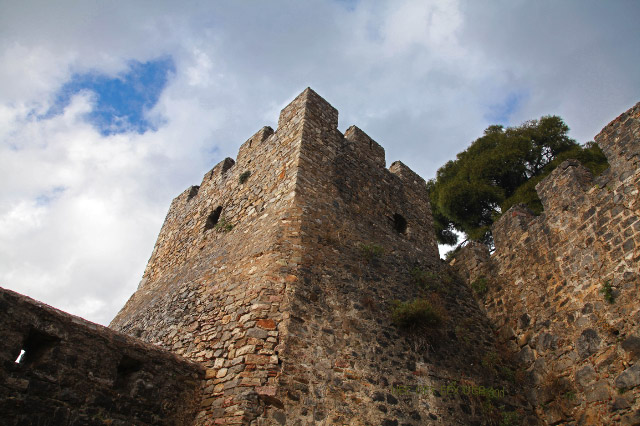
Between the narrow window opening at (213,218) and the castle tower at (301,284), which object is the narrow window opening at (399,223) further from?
the narrow window opening at (213,218)

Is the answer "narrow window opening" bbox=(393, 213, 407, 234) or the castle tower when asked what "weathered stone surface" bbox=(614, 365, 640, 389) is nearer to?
the castle tower

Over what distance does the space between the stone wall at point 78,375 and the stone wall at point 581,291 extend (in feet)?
17.8

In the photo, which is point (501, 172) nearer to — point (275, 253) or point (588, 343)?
point (588, 343)

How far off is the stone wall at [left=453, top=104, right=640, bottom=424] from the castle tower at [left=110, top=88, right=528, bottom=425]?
3.21 ft

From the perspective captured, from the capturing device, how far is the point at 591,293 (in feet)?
21.6

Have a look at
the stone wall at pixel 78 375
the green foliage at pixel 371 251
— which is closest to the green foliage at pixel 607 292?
the green foliage at pixel 371 251

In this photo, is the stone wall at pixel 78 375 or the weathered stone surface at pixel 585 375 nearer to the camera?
the stone wall at pixel 78 375

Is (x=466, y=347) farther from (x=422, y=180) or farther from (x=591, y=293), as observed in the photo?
(x=422, y=180)

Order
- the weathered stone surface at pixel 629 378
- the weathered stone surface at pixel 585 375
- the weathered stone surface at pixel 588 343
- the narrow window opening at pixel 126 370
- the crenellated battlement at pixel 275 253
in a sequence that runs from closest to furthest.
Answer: the narrow window opening at pixel 126 370, the crenellated battlement at pixel 275 253, the weathered stone surface at pixel 629 378, the weathered stone surface at pixel 585 375, the weathered stone surface at pixel 588 343

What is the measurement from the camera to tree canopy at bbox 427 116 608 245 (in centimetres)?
1484

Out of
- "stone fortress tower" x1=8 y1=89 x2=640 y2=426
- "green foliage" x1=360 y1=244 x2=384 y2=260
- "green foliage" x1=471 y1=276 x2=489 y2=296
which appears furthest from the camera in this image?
"green foliage" x1=471 y1=276 x2=489 y2=296

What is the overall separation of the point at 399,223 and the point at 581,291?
369cm

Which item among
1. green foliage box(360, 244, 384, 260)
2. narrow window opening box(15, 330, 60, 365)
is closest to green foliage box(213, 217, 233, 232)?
green foliage box(360, 244, 384, 260)

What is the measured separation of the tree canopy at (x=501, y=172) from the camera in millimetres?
14844
